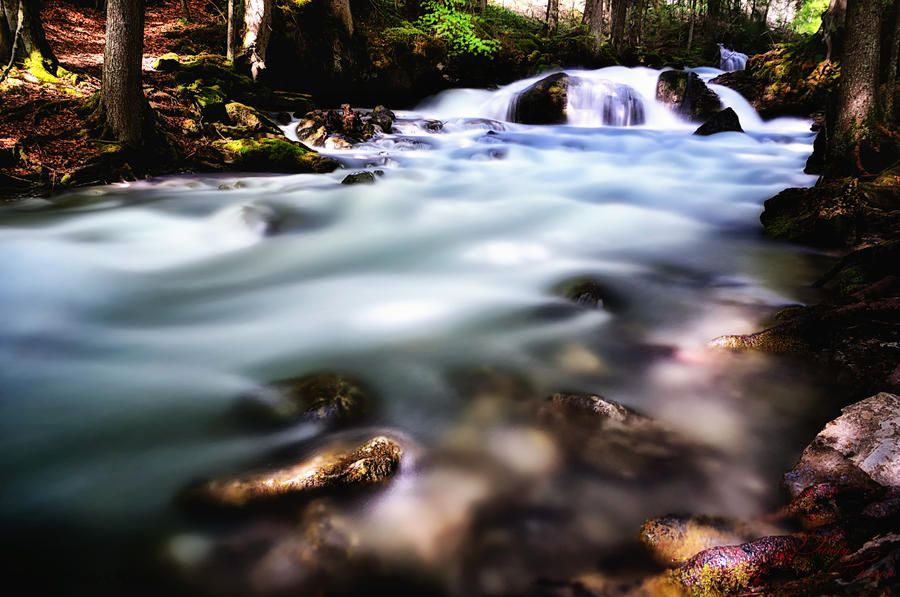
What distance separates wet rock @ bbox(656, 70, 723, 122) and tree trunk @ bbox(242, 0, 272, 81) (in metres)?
11.4

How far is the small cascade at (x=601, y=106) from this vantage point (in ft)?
48.0

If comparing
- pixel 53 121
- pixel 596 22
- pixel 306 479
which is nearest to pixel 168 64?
pixel 53 121

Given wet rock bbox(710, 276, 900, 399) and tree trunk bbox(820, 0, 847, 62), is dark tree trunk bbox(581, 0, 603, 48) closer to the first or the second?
tree trunk bbox(820, 0, 847, 62)

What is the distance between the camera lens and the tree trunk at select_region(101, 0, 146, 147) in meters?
6.69

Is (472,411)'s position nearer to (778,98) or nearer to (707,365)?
(707,365)

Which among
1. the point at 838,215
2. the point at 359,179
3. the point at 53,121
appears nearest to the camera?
the point at 838,215

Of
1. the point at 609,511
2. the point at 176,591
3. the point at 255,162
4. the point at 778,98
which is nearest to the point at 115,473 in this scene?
the point at 176,591

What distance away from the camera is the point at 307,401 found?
2670 mm

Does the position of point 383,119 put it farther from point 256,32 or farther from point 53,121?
point 53,121

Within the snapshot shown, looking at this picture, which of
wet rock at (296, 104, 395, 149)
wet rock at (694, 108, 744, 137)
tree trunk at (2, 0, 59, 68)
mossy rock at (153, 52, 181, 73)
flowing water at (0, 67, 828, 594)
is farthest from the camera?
wet rock at (694, 108, 744, 137)

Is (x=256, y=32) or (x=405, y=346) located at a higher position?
(x=256, y=32)

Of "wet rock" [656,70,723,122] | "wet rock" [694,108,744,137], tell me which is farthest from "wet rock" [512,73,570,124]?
"wet rock" [694,108,744,137]

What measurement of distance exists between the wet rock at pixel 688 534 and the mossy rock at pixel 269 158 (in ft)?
27.2

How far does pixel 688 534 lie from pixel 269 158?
8837mm
